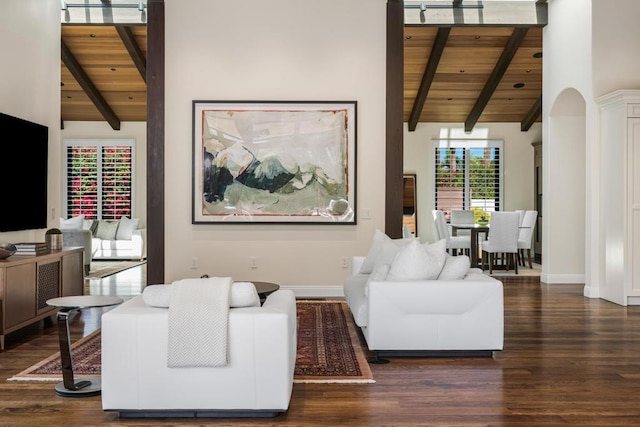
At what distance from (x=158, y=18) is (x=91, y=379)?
15.3 feet

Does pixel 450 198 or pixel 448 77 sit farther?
pixel 450 198

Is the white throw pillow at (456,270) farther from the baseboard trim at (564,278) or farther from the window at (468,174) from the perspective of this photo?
the window at (468,174)

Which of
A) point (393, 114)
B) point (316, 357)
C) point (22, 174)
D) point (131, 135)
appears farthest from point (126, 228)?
point (316, 357)

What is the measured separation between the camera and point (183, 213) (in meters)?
7.19

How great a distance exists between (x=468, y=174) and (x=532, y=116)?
5.62ft

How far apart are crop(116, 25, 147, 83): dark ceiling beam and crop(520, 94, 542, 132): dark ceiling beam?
24.1 ft

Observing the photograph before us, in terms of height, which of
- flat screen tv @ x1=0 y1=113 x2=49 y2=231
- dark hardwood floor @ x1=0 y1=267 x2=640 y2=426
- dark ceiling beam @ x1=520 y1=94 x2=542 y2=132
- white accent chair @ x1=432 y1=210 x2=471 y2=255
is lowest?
dark hardwood floor @ x1=0 y1=267 x2=640 y2=426

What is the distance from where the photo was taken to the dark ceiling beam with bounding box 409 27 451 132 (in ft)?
30.8

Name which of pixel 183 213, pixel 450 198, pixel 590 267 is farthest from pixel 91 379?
pixel 450 198

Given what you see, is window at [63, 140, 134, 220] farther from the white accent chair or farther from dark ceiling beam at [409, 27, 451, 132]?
the white accent chair

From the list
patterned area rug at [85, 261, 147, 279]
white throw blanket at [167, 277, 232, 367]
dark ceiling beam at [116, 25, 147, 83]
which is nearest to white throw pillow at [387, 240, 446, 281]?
white throw blanket at [167, 277, 232, 367]

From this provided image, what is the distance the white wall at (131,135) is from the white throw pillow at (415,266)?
9792mm

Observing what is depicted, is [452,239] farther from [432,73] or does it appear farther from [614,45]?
[614,45]

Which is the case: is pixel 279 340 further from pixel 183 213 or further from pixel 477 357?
pixel 183 213
